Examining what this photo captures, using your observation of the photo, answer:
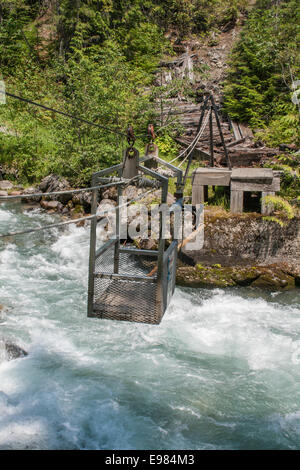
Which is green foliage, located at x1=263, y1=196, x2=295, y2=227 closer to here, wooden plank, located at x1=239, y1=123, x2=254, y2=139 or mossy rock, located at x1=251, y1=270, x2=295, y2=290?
mossy rock, located at x1=251, y1=270, x2=295, y2=290

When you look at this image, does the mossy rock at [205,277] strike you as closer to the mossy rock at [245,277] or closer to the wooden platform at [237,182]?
the mossy rock at [245,277]

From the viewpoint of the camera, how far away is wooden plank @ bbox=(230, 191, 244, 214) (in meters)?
9.32

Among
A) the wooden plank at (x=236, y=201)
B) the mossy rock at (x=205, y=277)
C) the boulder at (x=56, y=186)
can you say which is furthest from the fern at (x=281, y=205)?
the boulder at (x=56, y=186)

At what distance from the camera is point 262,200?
29.7ft

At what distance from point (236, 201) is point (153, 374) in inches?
185

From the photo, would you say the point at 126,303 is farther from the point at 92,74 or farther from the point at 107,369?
the point at 92,74

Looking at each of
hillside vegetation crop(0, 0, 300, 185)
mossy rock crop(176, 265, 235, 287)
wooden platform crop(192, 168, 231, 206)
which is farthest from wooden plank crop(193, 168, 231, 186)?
hillside vegetation crop(0, 0, 300, 185)

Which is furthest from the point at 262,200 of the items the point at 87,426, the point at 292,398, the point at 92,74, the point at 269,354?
the point at 92,74

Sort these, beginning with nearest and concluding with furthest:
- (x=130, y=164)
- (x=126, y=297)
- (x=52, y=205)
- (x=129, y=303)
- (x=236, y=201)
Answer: (x=130, y=164) < (x=129, y=303) < (x=126, y=297) < (x=236, y=201) < (x=52, y=205)

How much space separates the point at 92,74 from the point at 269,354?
12.3m

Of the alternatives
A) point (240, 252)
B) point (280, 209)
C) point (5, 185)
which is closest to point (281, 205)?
point (280, 209)

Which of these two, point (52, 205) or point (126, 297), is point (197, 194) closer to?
point (126, 297)

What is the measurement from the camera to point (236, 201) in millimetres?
9344

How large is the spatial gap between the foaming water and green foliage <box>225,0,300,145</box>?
857cm
